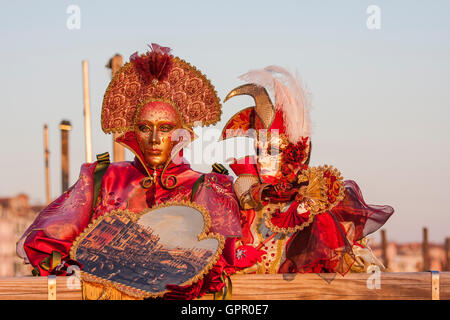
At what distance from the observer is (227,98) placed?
21.7 feet

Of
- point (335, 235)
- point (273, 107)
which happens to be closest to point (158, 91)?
point (273, 107)

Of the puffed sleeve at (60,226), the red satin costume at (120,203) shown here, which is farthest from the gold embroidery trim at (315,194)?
the puffed sleeve at (60,226)

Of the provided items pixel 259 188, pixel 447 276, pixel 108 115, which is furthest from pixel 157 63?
pixel 447 276

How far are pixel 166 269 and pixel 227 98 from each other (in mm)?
1825

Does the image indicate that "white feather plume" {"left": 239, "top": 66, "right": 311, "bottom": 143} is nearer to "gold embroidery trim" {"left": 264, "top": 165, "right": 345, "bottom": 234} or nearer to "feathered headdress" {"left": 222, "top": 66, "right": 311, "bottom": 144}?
"feathered headdress" {"left": 222, "top": 66, "right": 311, "bottom": 144}

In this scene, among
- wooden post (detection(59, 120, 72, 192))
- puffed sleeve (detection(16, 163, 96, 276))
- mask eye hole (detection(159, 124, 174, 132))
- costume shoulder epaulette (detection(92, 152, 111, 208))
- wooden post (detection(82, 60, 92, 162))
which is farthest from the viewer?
wooden post (detection(59, 120, 72, 192))

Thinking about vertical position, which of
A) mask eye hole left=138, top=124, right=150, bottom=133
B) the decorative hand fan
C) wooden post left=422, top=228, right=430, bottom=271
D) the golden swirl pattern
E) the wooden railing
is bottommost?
wooden post left=422, top=228, right=430, bottom=271

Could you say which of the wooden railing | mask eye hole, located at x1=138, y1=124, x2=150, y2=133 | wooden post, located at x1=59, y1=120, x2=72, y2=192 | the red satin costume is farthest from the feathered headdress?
wooden post, located at x1=59, y1=120, x2=72, y2=192

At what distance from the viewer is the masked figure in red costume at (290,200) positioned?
599 centimetres

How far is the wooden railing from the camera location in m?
5.90

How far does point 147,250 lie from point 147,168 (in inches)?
34.3

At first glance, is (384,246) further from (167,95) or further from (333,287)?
(167,95)

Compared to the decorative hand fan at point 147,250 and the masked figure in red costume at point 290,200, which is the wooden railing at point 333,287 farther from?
the decorative hand fan at point 147,250

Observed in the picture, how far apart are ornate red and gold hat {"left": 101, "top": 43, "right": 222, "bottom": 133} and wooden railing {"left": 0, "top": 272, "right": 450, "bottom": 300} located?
1.63 meters
